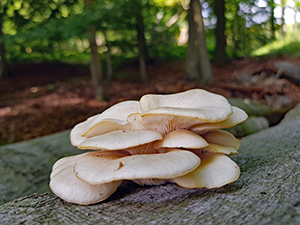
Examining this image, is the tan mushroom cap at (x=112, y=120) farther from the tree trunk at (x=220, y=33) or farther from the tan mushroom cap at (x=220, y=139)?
the tree trunk at (x=220, y=33)

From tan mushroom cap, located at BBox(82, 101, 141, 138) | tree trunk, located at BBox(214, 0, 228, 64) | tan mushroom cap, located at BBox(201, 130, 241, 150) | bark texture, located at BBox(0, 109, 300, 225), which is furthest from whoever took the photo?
tree trunk, located at BBox(214, 0, 228, 64)

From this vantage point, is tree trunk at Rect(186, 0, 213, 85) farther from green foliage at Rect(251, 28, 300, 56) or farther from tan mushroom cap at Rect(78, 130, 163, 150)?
green foliage at Rect(251, 28, 300, 56)

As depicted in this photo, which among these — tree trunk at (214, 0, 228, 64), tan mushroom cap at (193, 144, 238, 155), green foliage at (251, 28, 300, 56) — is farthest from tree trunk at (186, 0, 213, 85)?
green foliage at (251, 28, 300, 56)

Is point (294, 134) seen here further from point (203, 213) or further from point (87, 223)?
point (87, 223)

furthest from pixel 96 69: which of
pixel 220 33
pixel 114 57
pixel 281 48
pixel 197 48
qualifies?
pixel 281 48

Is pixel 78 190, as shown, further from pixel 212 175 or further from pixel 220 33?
pixel 220 33

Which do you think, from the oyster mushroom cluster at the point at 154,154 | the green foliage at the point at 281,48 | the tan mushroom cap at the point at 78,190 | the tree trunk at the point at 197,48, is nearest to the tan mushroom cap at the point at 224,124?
the oyster mushroom cluster at the point at 154,154

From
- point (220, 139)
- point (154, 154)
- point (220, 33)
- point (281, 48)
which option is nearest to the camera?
point (154, 154)
